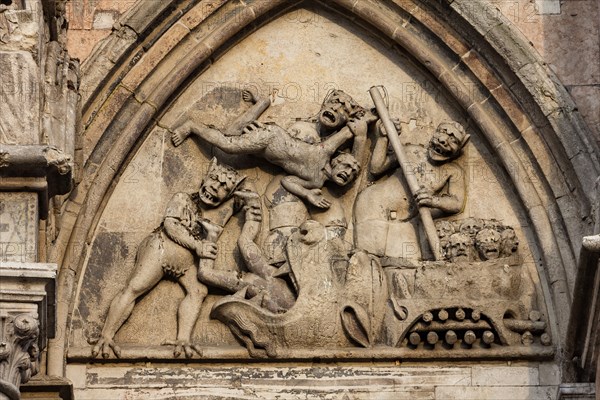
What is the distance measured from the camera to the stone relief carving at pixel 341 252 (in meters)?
14.4

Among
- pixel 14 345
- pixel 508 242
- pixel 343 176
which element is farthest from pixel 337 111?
pixel 14 345

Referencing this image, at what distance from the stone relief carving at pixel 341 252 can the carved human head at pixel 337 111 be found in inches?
0.4

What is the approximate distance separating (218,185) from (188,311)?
898 millimetres

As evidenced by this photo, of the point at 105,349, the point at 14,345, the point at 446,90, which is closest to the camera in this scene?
the point at 14,345

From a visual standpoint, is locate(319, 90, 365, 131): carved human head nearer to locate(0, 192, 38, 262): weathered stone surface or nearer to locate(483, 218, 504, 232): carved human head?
locate(483, 218, 504, 232): carved human head

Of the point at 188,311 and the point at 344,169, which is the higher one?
the point at 344,169

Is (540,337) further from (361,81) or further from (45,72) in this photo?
(45,72)

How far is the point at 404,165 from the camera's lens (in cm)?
1484

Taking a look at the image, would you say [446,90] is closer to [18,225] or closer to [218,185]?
[218,185]

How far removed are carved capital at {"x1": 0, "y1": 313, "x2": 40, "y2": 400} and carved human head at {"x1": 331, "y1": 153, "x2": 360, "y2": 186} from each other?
3.14m

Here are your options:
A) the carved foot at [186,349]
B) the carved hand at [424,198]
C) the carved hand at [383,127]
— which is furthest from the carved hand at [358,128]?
the carved foot at [186,349]

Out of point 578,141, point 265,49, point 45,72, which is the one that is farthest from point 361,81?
point 45,72

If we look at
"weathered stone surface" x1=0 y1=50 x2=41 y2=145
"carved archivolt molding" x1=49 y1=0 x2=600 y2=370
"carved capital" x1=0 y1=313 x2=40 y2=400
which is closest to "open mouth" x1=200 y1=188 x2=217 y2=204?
"carved archivolt molding" x1=49 y1=0 x2=600 y2=370

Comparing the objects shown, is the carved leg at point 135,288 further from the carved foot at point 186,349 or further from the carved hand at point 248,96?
the carved hand at point 248,96
